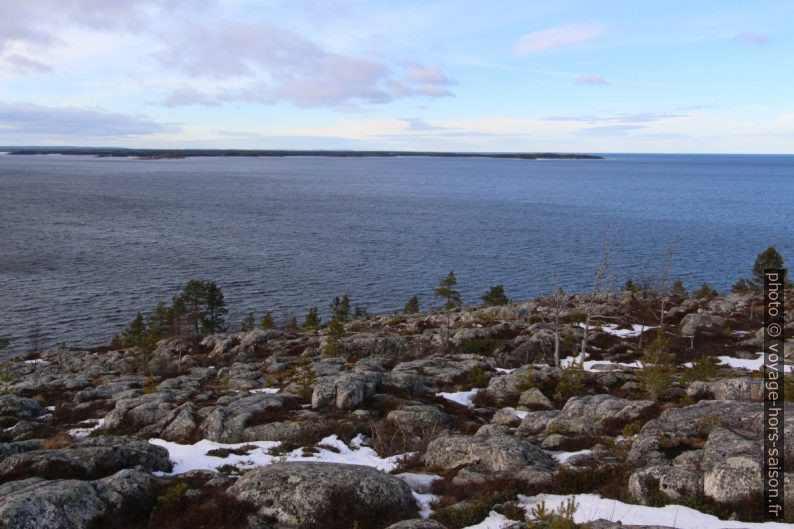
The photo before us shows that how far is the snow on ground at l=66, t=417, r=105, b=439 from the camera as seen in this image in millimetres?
23766

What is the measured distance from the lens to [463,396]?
28.9m

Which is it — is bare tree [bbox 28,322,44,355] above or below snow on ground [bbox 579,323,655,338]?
below

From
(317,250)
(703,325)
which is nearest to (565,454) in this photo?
(703,325)

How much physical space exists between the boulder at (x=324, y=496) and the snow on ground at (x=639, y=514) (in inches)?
136

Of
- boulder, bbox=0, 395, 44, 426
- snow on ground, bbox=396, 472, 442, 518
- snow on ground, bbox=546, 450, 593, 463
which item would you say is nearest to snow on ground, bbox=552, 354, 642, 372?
snow on ground, bbox=546, 450, 593, 463

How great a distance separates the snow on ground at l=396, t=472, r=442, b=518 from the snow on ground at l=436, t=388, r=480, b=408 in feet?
36.9

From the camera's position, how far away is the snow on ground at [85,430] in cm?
2377

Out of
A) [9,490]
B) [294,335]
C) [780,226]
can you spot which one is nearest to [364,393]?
[9,490]

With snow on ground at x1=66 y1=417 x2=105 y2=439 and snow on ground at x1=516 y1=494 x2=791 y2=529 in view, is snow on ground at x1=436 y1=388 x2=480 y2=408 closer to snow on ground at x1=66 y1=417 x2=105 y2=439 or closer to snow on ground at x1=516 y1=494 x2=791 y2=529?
snow on ground at x1=516 y1=494 x2=791 y2=529

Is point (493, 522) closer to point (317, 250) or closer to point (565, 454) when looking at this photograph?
point (565, 454)

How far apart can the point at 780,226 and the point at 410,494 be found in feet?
491

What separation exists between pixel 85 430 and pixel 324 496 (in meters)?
16.6

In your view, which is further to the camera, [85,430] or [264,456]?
[85,430]

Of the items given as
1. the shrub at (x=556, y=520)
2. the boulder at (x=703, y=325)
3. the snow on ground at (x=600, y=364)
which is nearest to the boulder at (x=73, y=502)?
the shrub at (x=556, y=520)
